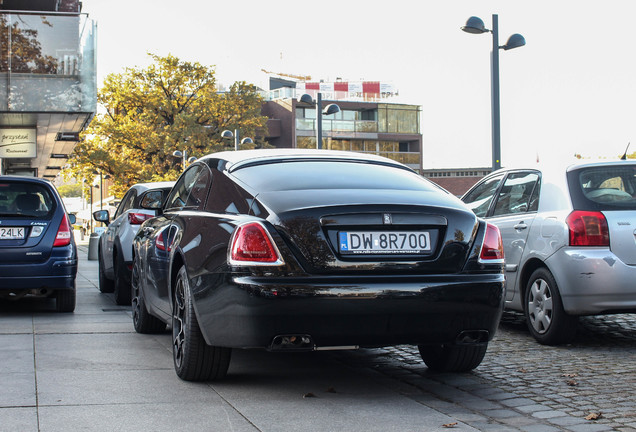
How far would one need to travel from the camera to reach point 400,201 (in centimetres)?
540

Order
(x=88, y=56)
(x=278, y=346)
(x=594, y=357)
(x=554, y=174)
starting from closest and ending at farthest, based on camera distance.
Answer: (x=278, y=346) → (x=594, y=357) → (x=554, y=174) → (x=88, y=56)

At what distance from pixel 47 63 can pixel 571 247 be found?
20.5m

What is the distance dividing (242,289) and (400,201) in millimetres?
1080

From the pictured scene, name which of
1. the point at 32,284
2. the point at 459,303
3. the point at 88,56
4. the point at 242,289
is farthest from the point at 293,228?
the point at 88,56

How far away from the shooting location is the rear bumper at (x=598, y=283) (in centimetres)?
729

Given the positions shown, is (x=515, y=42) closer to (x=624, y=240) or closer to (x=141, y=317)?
(x=624, y=240)

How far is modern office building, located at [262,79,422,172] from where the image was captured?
88.0m

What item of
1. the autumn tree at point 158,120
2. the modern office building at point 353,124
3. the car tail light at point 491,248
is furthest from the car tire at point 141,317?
the modern office building at point 353,124

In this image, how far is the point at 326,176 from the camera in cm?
588

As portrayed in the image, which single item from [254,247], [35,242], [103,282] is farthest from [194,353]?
[103,282]

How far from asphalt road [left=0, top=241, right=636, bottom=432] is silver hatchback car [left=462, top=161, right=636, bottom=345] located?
344mm

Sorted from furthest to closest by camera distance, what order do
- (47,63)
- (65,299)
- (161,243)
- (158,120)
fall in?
(158,120) → (47,63) → (65,299) → (161,243)

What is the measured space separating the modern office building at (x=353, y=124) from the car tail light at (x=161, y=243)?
79.2 m

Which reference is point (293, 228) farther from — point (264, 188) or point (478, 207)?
point (478, 207)
